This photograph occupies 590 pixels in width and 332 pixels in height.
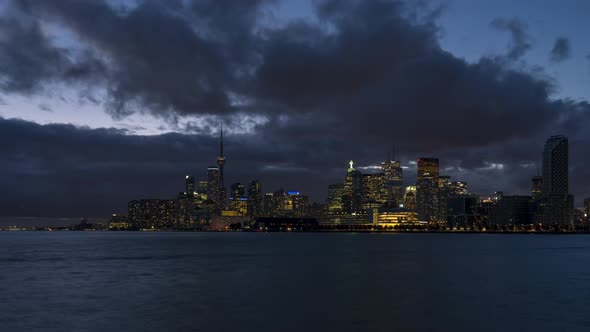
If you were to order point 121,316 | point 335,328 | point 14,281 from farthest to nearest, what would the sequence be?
point 14,281
point 121,316
point 335,328

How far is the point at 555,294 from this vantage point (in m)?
57.7

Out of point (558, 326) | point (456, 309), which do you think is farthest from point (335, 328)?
point (558, 326)

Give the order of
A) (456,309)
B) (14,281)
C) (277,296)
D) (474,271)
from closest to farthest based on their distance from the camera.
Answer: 1. (456,309)
2. (277,296)
3. (14,281)
4. (474,271)

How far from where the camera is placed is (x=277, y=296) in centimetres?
5466

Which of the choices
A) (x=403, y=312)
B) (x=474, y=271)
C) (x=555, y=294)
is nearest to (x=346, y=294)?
(x=403, y=312)

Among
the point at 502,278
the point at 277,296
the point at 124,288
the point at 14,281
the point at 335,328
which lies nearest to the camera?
the point at 335,328

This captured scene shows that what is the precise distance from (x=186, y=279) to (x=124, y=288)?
10728 millimetres

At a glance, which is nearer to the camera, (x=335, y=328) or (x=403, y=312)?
(x=335, y=328)

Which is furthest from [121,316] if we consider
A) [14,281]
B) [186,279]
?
[14,281]

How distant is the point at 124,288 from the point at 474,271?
164 ft

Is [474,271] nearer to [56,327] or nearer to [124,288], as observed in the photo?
[124,288]

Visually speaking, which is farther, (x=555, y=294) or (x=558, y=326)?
(x=555, y=294)

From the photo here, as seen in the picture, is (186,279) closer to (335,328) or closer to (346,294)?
(346,294)

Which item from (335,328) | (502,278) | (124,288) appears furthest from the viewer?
(502,278)
